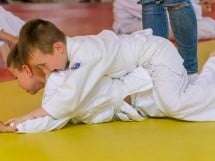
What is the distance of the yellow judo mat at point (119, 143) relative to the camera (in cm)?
142

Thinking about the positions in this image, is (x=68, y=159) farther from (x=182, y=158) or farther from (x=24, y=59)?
(x=24, y=59)

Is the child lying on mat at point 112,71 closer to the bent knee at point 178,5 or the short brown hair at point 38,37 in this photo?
the short brown hair at point 38,37

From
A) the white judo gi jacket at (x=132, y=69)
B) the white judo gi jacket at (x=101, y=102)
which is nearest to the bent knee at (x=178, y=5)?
the white judo gi jacket at (x=132, y=69)

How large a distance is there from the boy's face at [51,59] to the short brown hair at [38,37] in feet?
0.04

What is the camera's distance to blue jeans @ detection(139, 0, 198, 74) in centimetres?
199

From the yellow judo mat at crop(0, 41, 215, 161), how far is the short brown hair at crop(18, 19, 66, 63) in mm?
251

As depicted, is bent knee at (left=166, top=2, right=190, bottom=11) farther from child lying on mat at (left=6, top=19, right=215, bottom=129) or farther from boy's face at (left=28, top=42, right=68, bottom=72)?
boy's face at (left=28, top=42, right=68, bottom=72)

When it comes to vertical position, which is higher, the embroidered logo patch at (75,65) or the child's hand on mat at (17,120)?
the embroidered logo patch at (75,65)

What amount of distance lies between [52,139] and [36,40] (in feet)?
0.95

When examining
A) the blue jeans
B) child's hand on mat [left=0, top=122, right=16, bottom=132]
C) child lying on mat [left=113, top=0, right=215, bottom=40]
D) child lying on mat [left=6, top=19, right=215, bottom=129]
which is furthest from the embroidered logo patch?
child lying on mat [left=113, top=0, right=215, bottom=40]

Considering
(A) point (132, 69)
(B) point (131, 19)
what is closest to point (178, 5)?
(A) point (132, 69)

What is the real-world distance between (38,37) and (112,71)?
249mm

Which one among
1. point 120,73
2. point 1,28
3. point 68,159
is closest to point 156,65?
point 120,73

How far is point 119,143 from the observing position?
59.6 inches
